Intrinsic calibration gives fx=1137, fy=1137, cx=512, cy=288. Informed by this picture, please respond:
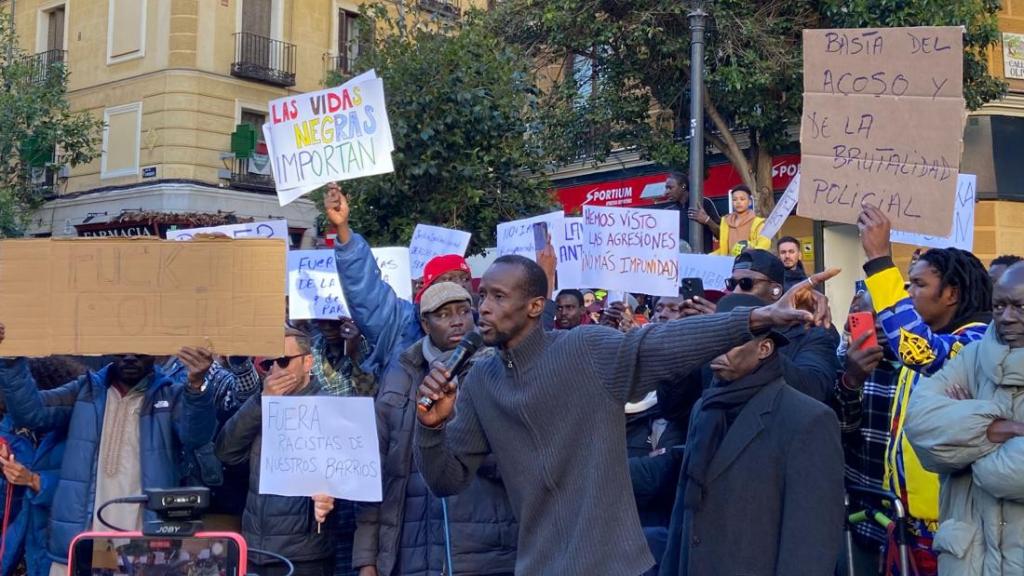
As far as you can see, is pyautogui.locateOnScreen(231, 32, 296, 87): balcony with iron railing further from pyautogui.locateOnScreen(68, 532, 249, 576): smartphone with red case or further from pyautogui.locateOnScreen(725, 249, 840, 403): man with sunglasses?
pyautogui.locateOnScreen(68, 532, 249, 576): smartphone with red case

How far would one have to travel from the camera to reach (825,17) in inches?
599

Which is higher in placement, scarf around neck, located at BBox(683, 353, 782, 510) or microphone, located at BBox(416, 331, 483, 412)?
microphone, located at BBox(416, 331, 483, 412)

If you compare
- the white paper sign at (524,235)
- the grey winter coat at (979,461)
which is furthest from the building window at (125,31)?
the grey winter coat at (979,461)

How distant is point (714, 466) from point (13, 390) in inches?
143

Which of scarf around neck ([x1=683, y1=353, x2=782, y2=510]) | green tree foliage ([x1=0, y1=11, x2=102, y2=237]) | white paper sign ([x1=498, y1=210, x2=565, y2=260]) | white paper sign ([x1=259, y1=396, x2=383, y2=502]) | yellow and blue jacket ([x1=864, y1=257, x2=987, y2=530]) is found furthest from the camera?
green tree foliage ([x1=0, y1=11, x2=102, y2=237])

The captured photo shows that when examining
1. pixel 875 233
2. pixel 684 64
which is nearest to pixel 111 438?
pixel 875 233

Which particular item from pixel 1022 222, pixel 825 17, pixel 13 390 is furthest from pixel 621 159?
pixel 13 390

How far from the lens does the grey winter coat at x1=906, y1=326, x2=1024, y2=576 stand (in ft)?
12.0

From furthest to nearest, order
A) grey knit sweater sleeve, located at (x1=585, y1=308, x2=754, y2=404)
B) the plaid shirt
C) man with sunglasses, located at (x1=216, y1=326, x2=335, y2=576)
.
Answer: man with sunglasses, located at (x1=216, y1=326, x2=335, y2=576), the plaid shirt, grey knit sweater sleeve, located at (x1=585, y1=308, x2=754, y2=404)

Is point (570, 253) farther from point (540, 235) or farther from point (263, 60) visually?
point (263, 60)

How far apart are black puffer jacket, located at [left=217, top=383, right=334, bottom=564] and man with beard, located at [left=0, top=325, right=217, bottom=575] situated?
0.17 m

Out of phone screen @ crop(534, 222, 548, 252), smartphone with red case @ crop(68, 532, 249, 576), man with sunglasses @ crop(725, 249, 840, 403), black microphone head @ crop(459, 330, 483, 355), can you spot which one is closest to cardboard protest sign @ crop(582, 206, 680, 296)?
phone screen @ crop(534, 222, 548, 252)

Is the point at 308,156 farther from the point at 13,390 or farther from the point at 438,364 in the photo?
the point at 438,364

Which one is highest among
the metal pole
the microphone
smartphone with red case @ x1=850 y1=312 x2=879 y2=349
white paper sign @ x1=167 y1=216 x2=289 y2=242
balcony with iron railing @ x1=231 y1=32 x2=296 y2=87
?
balcony with iron railing @ x1=231 y1=32 x2=296 y2=87
